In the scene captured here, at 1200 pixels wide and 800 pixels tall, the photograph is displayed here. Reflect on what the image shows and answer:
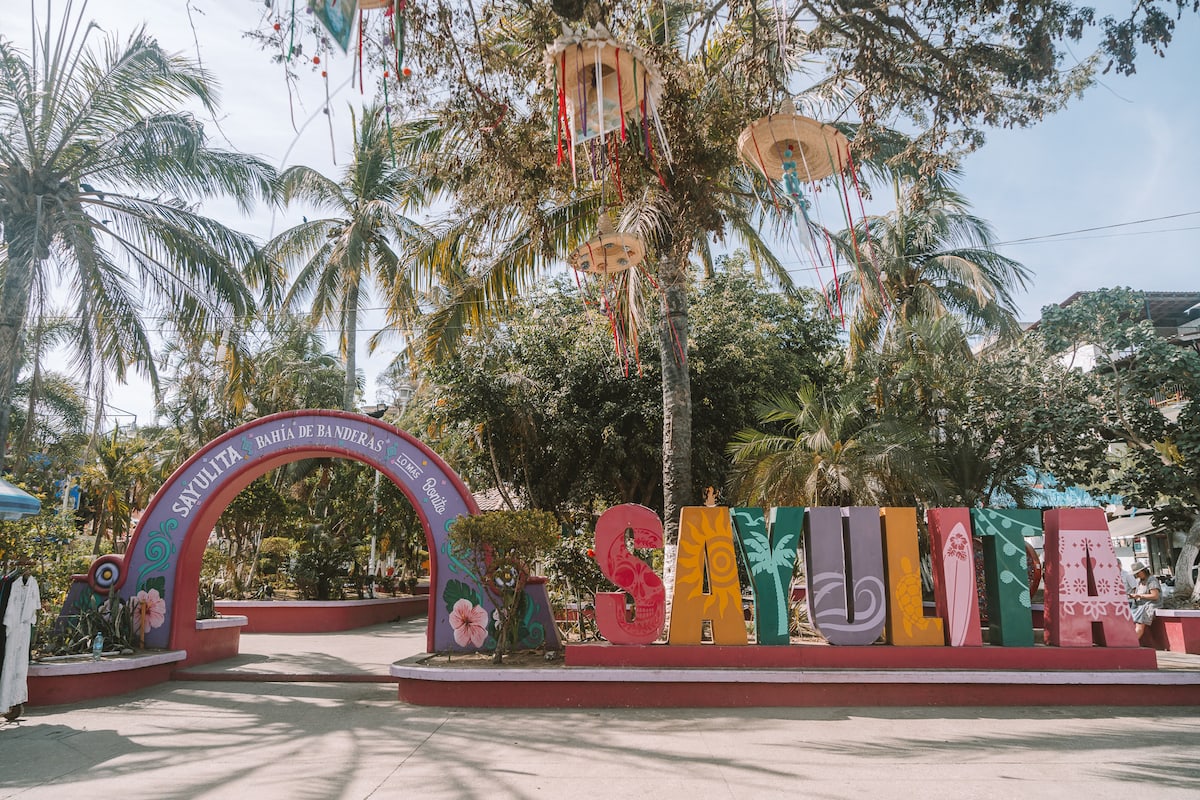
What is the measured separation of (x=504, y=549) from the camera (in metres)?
8.89

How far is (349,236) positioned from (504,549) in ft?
47.1

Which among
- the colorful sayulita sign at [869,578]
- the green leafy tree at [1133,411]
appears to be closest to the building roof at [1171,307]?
the green leafy tree at [1133,411]

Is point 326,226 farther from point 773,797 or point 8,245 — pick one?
point 773,797

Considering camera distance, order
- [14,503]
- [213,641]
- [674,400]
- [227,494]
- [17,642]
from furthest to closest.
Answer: [213,641], [674,400], [227,494], [14,503], [17,642]

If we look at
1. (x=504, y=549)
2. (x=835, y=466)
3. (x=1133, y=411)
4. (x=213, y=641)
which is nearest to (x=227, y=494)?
(x=213, y=641)

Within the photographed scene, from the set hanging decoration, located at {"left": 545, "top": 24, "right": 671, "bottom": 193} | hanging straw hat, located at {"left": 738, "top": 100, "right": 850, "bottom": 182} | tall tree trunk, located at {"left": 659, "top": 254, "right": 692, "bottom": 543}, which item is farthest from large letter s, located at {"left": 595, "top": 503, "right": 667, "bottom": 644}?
hanging decoration, located at {"left": 545, "top": 24, "right": 671, "bottom": 193}

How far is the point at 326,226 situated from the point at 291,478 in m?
8.89

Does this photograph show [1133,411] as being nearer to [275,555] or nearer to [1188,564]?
[1188,564]

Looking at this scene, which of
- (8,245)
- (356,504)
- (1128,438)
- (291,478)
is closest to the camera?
(8,245)

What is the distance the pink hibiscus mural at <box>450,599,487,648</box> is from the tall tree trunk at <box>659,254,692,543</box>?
2662 millimetres

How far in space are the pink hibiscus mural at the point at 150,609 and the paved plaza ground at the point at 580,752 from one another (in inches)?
53.6

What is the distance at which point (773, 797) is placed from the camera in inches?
211

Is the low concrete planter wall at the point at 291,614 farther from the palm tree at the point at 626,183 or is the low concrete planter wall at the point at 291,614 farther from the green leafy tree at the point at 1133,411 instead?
the green leafy tree at the point at 1133,411

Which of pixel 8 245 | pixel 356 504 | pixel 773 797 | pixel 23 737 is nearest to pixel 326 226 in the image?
pixel 356 504
